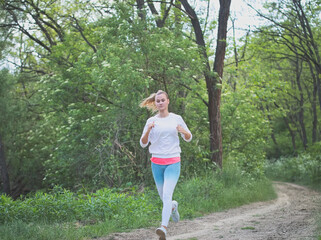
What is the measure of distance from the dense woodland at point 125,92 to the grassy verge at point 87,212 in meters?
2.20

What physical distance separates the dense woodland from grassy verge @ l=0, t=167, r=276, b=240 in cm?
220

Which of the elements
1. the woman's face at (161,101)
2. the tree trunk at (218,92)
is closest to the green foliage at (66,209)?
the woman's face at (161,101)

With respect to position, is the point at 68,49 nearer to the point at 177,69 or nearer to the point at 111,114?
the point at 111,114

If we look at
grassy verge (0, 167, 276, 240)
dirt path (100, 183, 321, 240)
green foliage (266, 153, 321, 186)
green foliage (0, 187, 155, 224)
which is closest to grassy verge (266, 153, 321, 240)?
green foliage (266, 153, 321, 186)

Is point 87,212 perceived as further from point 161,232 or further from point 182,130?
point 182,130

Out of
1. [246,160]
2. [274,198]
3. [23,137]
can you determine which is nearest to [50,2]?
[23,137]

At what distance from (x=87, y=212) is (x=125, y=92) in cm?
515

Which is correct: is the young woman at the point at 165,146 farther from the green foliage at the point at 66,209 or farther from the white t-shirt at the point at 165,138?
the green foliage at the point at 66,209

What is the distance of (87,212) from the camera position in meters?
7.27

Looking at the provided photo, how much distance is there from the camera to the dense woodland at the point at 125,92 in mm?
11586

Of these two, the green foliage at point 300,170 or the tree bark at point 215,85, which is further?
the green foliage at point 300,170

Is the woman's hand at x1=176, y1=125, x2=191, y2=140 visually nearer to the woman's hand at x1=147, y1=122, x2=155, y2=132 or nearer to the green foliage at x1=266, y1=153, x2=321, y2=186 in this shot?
the woman's hand at x1=147, y1=122, x2=155, y2=132

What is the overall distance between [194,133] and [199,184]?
3474 mm

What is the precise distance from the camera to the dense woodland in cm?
1159
